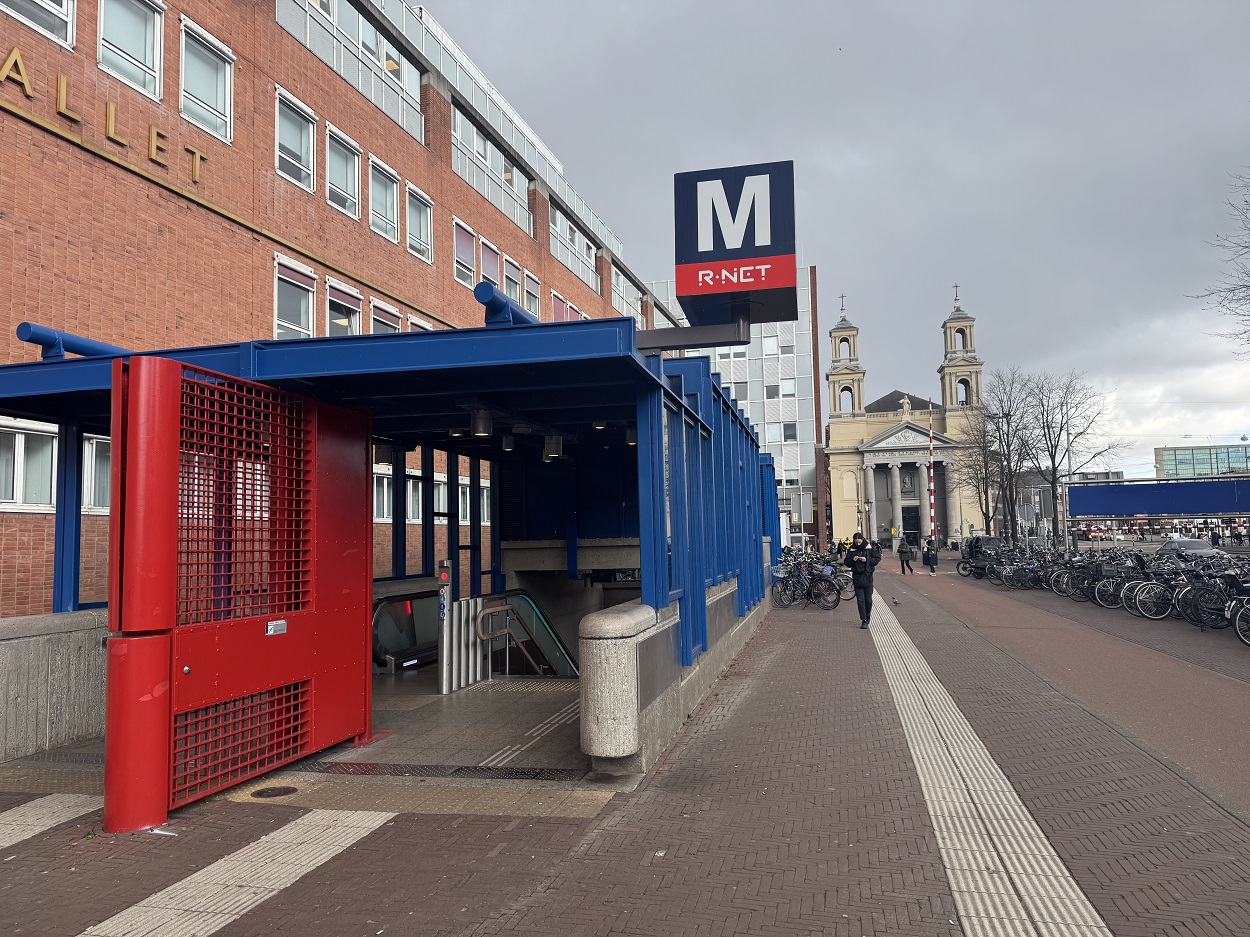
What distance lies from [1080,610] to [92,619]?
57.9ft

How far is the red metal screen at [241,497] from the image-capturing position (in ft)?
19.0

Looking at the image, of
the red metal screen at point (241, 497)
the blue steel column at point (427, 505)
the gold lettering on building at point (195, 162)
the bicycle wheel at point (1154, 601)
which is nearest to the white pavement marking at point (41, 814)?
the red metal screen at point (241, 497)

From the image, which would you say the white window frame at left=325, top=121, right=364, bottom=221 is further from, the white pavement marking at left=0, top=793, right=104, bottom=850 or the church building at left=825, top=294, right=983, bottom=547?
the church building at left=825, top=294, right=983, bottom=547

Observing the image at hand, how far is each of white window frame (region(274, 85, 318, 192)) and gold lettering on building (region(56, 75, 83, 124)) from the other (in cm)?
440

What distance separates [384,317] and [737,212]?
12033 millimetres

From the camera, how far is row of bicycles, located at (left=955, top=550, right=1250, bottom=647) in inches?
552

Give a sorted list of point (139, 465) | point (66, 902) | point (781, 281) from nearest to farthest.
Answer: point (66, 902)
point (139, 465)
point (781, 281)

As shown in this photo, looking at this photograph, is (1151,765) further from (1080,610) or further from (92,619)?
(1080,610)

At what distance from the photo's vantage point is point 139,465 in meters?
5.25

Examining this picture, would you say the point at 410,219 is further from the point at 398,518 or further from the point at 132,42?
the point at 398,518

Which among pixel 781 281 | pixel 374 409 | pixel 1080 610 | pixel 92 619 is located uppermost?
pixel 781 281

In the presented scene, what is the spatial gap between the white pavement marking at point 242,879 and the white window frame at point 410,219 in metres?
16.6

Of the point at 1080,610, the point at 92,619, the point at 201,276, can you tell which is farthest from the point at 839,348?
the point at 92,619

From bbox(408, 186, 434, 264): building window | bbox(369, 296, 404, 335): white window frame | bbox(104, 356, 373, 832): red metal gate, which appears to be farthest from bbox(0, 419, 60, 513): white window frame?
bbox(408, 186, 434, 264): building window
